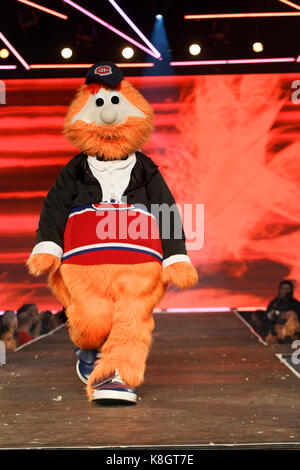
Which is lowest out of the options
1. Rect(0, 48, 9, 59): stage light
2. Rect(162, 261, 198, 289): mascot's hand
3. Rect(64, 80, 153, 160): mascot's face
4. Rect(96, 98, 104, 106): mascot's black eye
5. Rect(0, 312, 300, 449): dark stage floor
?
Rect(0, 312, 300, 449): dark stage floor

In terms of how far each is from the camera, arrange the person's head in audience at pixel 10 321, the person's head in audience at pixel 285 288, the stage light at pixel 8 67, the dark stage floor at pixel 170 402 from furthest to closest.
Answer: the stage light at pixel 8 67, the person's head in audience at pixel 285 288, the person's head in audience at pixel 10 321, the dark stage floor at pixel 170 402

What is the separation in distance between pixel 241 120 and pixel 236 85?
30cm

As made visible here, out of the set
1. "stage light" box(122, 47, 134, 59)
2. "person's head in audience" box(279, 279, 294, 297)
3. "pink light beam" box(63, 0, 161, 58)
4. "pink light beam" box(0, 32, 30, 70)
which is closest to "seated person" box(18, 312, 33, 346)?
"person's head in audience" box(279, 279, 294, 297)

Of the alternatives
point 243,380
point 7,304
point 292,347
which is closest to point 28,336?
point 7,304

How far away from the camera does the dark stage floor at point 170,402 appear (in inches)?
72.1

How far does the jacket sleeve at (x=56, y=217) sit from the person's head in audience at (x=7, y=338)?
1.68 metres

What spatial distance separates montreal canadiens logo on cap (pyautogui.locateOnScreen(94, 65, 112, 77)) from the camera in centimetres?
254

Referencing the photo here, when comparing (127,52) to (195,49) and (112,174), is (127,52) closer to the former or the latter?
(195,49)

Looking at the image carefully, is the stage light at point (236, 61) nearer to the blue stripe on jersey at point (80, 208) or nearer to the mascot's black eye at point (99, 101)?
the mascot's black eye at point (99, 101)

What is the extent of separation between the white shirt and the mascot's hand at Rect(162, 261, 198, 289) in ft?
1.02

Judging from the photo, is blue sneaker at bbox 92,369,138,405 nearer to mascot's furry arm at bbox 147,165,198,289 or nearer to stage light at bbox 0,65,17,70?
mascot's furry arm at bbox 147,165,198,289

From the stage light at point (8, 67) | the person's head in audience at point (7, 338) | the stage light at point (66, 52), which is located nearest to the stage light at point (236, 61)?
the stage light at point (66, 52)

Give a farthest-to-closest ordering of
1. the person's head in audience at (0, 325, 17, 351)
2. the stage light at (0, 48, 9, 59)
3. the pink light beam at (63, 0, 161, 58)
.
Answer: the stage light at (0, 48, 9, 59) < the pink light beam at (63, 0, 161, 58) < the person's head in audience at (0, 325, 17, 351)
